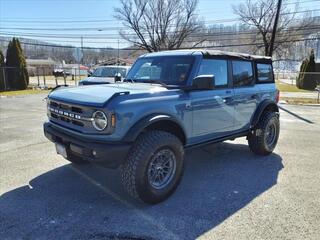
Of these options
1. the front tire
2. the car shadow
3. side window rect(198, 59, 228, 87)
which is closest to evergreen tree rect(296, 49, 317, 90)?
the car shadow

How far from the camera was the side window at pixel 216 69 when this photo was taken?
15.5ft

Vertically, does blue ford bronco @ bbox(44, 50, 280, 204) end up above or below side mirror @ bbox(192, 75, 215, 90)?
below

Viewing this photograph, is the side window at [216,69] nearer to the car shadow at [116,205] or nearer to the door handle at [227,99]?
the door handle at [227,99]

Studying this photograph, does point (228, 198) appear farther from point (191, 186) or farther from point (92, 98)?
point (92, 98)

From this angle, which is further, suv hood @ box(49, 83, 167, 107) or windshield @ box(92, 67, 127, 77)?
windshield @ box(92, 67, 127, 77)

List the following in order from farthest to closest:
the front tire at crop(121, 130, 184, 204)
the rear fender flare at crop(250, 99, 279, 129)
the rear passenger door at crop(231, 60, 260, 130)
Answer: the rear fender flare at crop(250, 99, 279, 129) < the rear passenger door at crop(231, 60, 260, 130) < the front tire at crop(121, 130, 184, 204)

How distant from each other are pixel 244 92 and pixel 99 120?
2817mm

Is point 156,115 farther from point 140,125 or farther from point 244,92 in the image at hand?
point 244,92

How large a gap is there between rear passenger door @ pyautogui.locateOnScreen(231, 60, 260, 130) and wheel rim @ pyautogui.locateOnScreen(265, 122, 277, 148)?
650 millimetres

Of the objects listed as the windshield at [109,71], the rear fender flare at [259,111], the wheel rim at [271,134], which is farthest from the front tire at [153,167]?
the windshield at [109,71]

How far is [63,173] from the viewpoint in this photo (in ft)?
16.3

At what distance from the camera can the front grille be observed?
3.77 m

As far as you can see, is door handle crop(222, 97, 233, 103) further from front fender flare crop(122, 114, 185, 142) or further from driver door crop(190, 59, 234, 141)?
front fender flare crop(122, 114, 185, 142)

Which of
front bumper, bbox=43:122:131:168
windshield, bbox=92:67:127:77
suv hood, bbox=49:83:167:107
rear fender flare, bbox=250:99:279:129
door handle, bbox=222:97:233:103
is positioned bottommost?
front bumper, bbox=43:122:131:168
